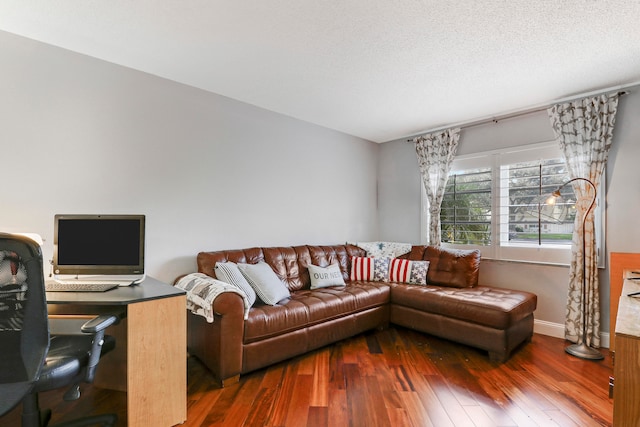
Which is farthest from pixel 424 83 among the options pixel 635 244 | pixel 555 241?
pixel 635 244

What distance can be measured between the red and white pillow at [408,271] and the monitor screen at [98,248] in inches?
109

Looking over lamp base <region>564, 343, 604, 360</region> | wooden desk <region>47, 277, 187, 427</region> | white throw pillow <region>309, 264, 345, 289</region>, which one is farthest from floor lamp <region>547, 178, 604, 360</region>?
wooden desk <region>47, 277, 187, 427</region>

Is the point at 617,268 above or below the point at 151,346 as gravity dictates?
above

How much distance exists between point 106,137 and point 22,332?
5.83ft

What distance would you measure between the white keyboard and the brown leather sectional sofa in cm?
67

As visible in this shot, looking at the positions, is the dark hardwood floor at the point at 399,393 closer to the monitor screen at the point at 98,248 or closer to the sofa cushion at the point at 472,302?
the sofa cushion at the point at 472,302

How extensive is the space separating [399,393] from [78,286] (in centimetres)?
222

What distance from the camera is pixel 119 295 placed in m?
1.76

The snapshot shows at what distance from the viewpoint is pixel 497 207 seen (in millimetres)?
3721

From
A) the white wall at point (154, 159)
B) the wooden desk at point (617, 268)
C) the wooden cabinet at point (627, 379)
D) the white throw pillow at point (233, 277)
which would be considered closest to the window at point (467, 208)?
the wooden desk at point (617, 268)

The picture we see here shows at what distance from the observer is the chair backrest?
1.25m

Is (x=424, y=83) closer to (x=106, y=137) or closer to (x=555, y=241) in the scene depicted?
(x=555, y=241)

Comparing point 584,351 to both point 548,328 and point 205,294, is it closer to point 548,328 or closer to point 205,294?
point 548,328

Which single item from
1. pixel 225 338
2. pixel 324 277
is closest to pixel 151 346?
pixel 225 338
